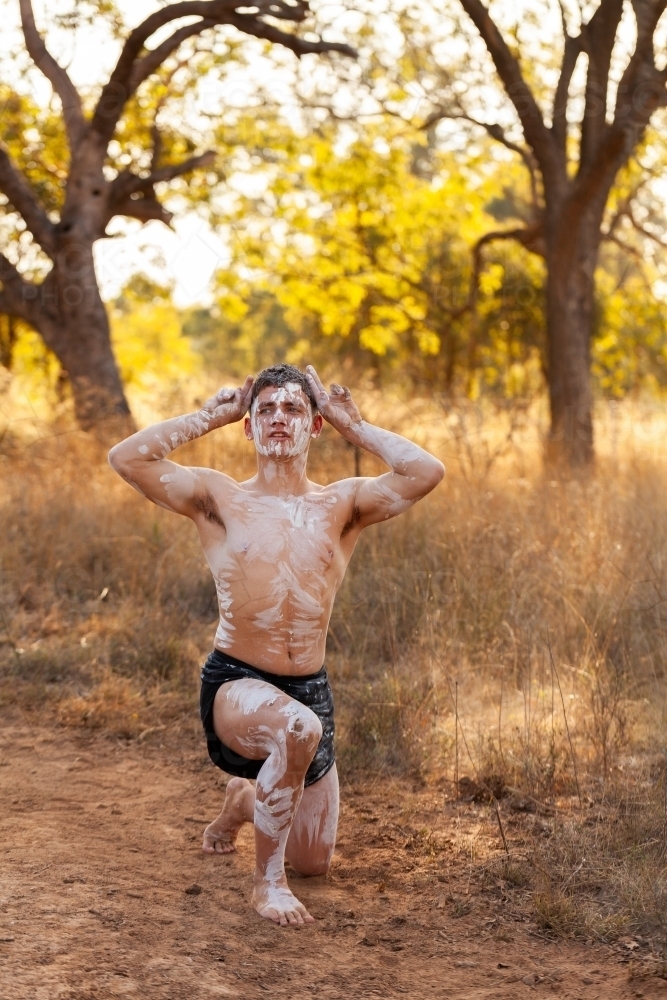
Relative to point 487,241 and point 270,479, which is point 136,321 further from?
point 270,479

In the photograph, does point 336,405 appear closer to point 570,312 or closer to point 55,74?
point 570,312

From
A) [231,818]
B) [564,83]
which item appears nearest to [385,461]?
[231,818]

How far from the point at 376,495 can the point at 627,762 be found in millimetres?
1462

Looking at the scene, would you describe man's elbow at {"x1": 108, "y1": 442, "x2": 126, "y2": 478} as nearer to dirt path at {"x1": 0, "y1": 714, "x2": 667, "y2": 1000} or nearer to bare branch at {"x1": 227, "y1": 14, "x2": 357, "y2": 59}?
dirt path at {"x1": 0, "y1": 714, "x2": 667, "y2": 1000}

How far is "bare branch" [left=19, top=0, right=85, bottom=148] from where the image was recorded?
9.62 metres

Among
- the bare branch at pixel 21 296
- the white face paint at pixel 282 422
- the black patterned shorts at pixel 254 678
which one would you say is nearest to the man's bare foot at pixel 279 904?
the black patterned shorts at pixel 254 678

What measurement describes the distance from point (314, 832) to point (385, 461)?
116 centimetres

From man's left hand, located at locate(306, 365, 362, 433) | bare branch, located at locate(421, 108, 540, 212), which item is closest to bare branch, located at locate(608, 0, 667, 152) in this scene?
bare branch, located at locate(421, 108, 540, 212)

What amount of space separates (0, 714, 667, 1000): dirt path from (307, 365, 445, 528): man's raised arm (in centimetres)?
115

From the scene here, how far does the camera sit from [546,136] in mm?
9617

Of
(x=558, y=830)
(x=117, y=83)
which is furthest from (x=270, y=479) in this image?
(x=117, y=83)

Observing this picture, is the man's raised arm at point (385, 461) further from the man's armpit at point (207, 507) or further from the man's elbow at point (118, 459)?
the man's elbow at point (118, 459)

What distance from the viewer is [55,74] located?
988 centimetres

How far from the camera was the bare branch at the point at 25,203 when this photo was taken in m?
9.84
